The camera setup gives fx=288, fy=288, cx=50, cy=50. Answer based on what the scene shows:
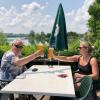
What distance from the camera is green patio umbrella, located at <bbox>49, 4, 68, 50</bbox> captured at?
6828 mm

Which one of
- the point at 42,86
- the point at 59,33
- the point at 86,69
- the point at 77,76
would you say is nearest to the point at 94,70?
the point at 86,69

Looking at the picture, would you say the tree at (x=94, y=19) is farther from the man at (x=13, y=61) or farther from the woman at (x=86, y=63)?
the man at (x=13, y=61)

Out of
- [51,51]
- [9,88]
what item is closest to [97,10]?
[51,51]

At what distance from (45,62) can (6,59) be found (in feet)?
7.29

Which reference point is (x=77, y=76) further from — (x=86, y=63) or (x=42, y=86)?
(x=42, y=86)

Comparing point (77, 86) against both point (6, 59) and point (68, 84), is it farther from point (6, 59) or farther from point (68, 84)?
point (6, 59)

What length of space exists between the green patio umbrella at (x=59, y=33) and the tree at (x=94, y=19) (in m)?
8.62

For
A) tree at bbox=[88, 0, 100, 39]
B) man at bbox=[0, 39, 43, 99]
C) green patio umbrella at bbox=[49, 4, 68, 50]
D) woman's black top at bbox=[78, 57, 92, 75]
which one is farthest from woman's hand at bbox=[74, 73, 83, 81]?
tree at bbox=[88, 0, 100, 39]

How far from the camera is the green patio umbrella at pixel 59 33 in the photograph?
6828mm

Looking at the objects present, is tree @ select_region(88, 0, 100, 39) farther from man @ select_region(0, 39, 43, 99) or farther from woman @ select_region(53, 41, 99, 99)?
man @ select_region(0, 39, 43, 99)

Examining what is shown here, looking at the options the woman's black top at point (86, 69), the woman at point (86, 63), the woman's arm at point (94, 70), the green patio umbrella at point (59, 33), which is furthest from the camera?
the green patio umbrella at point (59, 33)

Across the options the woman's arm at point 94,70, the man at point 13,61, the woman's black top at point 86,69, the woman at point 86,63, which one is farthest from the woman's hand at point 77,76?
the man at point 13,61

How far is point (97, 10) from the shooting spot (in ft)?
51.4

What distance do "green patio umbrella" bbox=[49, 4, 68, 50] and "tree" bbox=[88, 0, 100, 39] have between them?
8.62 meters
